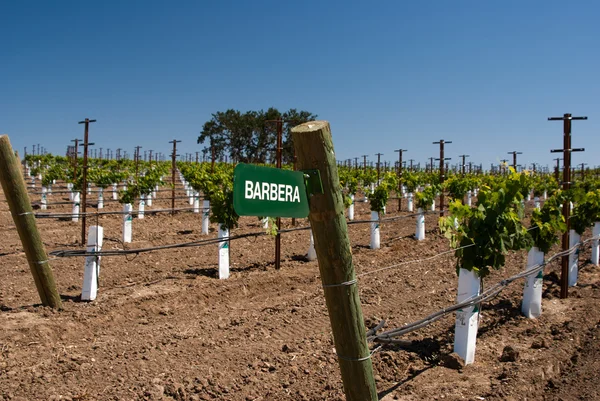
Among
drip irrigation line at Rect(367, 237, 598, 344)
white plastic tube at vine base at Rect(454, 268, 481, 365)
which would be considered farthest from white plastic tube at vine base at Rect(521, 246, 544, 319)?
white plastic tube at vine base at Rect(454, 268, 481, 365)

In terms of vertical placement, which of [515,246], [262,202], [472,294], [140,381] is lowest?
[140,381]

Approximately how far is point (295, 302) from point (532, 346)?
3.13 metres

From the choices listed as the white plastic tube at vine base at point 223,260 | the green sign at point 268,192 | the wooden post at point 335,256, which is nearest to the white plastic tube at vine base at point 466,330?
the wooden post at point 335,256

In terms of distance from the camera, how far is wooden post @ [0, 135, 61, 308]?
6.39 m

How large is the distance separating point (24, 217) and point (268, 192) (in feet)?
17.6

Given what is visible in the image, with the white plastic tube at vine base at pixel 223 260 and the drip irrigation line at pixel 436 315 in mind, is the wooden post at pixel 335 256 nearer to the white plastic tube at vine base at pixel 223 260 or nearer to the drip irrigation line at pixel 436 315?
the drip irrigation line at pixel 436 315

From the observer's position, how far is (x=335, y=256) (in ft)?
8.28

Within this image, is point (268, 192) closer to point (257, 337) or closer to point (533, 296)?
point (257, 337)

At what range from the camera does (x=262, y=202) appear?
90.0 inches

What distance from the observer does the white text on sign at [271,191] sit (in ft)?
7.34

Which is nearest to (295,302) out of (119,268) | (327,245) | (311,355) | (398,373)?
(311,355)

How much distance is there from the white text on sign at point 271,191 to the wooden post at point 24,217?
511 cm

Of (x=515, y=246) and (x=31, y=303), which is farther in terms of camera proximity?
(x=31, y=303)

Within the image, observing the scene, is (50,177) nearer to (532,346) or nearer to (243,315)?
(243,315)
